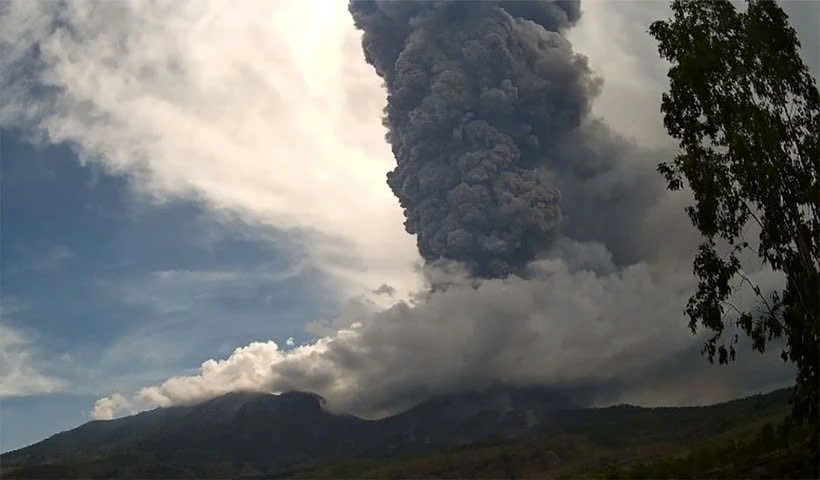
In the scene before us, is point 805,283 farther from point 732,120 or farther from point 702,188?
point 732,120

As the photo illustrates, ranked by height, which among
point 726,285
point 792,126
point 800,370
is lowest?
point 800,370

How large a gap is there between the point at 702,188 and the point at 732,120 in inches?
138

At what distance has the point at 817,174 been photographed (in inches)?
1150

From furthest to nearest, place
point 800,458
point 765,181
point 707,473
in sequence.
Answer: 1. point 707,473
2. point 765,181
3. point 800,458

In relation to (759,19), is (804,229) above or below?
below

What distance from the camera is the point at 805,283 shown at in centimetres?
2831

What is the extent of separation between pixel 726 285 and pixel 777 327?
2.62 m

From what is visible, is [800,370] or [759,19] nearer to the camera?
[800,370]

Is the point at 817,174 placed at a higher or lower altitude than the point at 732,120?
lower

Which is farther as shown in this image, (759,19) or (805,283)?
(759,19)

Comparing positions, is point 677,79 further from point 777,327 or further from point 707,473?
point 707,473

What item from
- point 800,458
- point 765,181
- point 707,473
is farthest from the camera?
point 707,473

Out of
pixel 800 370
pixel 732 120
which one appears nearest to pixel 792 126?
pixel 732 120

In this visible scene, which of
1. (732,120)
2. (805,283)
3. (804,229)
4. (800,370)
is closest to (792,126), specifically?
(732,120)
